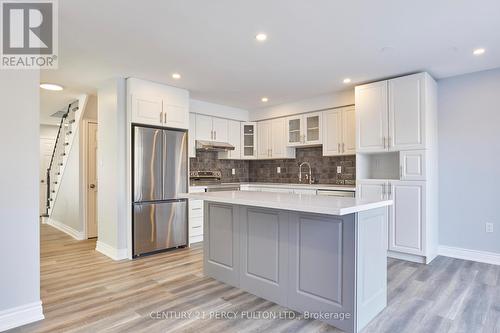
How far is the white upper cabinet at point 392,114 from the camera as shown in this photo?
148 inches

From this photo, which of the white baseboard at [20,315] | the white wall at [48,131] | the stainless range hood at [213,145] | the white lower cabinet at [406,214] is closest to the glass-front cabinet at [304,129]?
the stainless range hood at [213,145]

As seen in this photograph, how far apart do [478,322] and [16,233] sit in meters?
3.70

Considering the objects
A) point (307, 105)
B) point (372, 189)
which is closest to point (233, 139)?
point (307, 105)

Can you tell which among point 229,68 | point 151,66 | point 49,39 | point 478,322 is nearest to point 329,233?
point 478,322

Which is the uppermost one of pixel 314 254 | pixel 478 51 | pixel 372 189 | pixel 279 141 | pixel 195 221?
pixel 478 51

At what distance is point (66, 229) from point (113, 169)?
8.85 feet

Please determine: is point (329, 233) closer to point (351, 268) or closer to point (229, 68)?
point (351, 268)

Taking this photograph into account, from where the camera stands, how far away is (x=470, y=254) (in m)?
3.86

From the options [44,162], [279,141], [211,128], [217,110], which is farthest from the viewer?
[44,162]

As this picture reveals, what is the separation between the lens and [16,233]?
2.26 meters

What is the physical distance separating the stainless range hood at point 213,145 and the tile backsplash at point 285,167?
17.8 inches

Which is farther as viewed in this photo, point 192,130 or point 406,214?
point 192,130

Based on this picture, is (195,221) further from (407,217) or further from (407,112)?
(407,112)

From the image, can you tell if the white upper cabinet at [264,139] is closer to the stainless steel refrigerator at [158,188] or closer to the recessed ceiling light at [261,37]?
the stainless steel refrigerator at [158,188]
